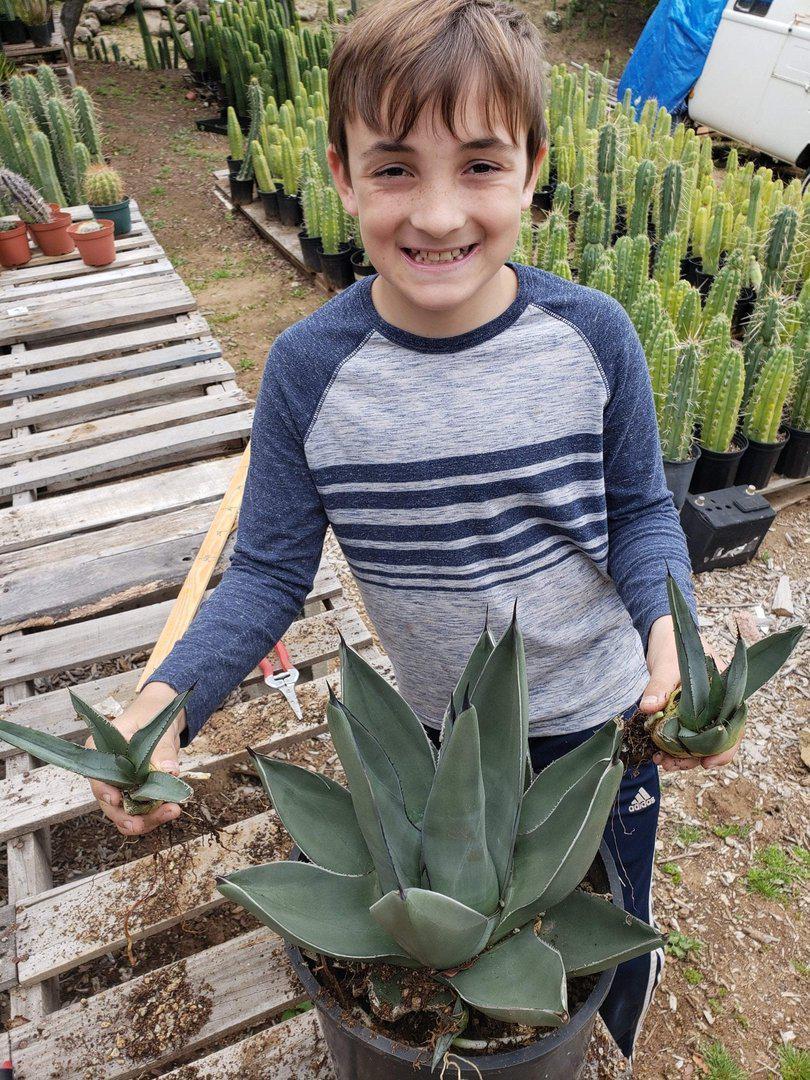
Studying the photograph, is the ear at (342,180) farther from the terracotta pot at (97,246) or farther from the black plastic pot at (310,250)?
the black plastic pot at (310,250)

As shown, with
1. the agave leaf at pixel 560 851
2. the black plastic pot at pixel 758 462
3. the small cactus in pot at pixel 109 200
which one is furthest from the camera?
the small cactus in pot at pixel 109 200

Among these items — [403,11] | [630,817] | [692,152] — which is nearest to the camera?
[403,11]

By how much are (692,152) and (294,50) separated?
5.25 metres

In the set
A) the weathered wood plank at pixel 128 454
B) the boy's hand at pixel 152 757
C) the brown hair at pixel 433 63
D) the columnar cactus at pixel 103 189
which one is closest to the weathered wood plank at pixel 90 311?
the weathered wood plank at pixel 128 454

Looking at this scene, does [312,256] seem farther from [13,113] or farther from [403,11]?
[403,11]

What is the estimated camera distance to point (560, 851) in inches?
34.9

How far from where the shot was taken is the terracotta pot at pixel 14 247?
4902 mm

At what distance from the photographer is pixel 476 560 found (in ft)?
4.67

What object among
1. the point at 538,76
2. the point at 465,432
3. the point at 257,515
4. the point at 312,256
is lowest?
the point at 312,256

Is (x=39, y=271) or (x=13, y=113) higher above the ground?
(x=13, y=113)

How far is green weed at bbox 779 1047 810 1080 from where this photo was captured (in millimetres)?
1999

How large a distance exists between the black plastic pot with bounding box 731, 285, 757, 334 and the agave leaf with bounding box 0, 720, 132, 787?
5.10 meters

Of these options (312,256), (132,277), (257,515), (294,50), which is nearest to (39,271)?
(132,277)

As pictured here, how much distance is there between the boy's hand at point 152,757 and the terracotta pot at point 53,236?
483 centimetres
